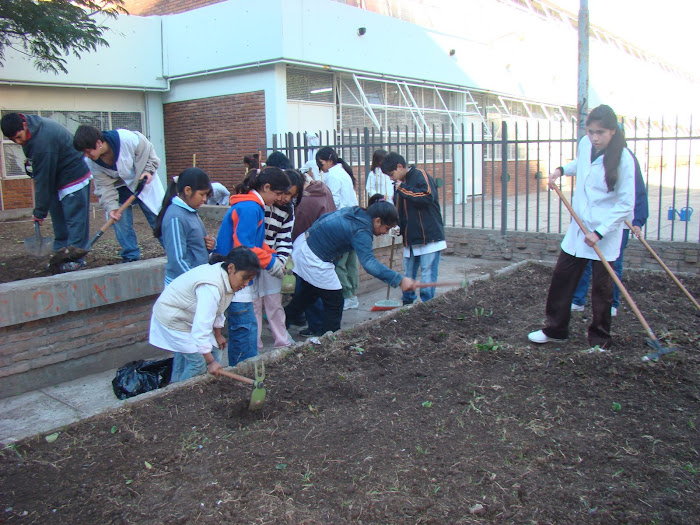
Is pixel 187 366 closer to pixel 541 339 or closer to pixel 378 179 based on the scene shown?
pixel 541 339

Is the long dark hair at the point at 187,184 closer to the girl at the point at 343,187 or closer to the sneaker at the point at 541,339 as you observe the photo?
the girl at the point at 343,187

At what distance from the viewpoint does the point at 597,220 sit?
4.47m

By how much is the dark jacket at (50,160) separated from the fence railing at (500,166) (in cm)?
334

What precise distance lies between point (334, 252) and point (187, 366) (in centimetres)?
163

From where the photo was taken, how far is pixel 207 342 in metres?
3.52

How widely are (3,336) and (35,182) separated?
1579 millimetres

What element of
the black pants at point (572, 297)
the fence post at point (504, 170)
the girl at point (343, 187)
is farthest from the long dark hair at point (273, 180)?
the fence post at point (504, 170)

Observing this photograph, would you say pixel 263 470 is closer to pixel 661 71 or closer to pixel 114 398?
pixel 114 398

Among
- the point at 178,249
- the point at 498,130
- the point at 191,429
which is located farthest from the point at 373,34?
the point at 191,429

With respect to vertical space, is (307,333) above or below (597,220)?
below

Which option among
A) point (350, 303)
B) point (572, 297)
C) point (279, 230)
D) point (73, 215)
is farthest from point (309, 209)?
point (572, 297)

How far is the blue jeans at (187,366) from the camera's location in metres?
4.10

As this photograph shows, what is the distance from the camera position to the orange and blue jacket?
4.45 m

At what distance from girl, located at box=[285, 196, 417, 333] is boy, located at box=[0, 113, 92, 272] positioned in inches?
83.8
